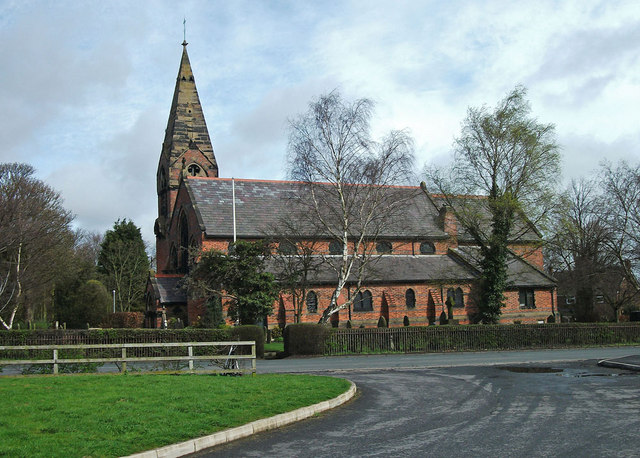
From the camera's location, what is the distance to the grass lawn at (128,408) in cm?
844

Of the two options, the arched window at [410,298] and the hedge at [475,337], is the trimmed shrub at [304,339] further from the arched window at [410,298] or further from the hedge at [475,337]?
the arched window at [410,298]

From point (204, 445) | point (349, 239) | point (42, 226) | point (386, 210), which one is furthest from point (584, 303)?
point (204, 445)

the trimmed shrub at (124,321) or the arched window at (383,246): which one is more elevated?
the arched window at (383,246)

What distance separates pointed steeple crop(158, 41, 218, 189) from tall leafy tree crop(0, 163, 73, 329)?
10.3 m

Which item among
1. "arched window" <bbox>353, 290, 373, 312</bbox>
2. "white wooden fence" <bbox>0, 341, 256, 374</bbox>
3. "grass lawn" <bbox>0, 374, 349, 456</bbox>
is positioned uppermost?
"arched window" <bbox>353, 290, 373, 312</bbox>

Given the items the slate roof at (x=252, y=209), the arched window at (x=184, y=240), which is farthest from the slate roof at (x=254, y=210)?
the arched window at (x=184, y=240)

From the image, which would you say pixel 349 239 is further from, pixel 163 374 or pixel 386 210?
pixel 163 374

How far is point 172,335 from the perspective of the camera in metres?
27.2

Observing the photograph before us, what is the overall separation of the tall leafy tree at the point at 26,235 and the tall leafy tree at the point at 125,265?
1558 centimetres

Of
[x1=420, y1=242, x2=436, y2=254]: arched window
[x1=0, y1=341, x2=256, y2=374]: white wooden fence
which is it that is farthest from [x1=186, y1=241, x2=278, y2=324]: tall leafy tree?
[x1=420, y1=242, x2=436, y2=254]: arched window

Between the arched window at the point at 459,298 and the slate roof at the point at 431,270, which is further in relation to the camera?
the arched window at the point at 459,298

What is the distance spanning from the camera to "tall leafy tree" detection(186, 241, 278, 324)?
33625mm

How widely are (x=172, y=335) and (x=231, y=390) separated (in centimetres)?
1462

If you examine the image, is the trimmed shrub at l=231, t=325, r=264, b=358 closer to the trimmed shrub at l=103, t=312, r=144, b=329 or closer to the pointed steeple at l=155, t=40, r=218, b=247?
the trimmed shrub at l=103, t=312, r=144, b=329
